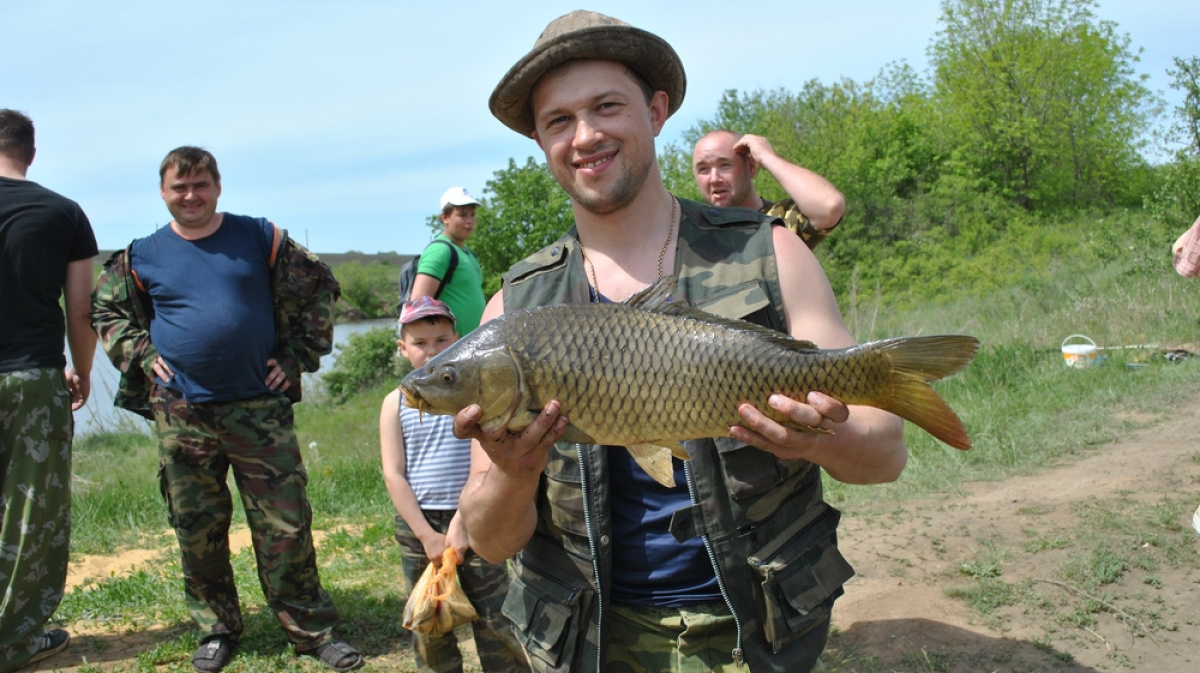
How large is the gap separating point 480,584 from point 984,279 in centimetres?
2723

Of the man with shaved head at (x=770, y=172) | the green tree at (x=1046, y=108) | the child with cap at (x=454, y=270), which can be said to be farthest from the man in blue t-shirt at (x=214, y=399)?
the green tree at (x=1046, y=108)

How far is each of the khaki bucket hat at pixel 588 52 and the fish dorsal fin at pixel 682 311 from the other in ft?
2.24

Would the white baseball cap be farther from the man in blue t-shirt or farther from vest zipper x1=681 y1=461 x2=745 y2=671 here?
vest zipper x1=681 y1=461 x2=745 y2=671

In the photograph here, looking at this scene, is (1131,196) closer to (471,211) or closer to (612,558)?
(471,211)

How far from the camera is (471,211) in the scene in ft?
24.1

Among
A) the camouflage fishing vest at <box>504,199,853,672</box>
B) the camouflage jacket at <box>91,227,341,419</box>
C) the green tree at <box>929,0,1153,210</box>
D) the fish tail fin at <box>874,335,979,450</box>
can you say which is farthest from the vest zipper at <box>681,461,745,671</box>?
the green tree at <box>929,0,1153,210</box>

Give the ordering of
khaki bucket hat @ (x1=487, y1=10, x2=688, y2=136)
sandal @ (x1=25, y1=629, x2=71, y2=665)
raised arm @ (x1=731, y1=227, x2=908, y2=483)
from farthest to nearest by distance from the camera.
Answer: sandal @ (x1=25, y1=629, x2=71, y2=665) → khaki bucket hat @ (x1=487, y1=10, x2=688, y2=136) → raised arm @ (x1=731, y1=227, x2=908, y2=483)

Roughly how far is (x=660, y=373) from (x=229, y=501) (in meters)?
3.93

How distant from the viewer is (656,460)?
2.17 meters

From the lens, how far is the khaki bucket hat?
7.81 feet

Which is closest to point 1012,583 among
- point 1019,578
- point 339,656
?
point 1019,578

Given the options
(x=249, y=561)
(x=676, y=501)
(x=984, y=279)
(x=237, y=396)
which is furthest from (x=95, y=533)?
(x=984, y=279)

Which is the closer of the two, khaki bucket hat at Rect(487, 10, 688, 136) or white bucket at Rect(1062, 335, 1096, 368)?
khaki bucket hat at Rect(487, 10, 688, 136)

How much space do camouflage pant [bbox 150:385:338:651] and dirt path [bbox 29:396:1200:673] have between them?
593 millimetres
